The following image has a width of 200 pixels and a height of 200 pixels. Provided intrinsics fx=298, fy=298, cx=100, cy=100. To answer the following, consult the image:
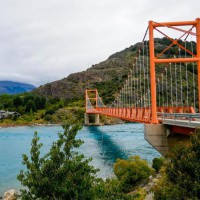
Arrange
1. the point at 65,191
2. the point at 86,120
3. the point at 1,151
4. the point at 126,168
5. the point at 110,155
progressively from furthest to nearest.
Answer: the point at 86,120
the point at 1,151
the point at 110,155
the point at 126,168
the point at 65,191

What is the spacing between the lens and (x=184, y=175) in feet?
30.9

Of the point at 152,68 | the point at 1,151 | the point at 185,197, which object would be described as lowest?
the point at 1,151

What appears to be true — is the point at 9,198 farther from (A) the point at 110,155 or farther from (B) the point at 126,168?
(A) the point at 110,155

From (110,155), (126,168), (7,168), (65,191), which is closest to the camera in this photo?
(65,191)

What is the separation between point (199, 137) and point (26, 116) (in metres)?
86.1

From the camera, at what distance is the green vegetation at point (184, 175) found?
30.1ft

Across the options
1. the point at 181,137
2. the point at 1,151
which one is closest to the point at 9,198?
the point at 181,137

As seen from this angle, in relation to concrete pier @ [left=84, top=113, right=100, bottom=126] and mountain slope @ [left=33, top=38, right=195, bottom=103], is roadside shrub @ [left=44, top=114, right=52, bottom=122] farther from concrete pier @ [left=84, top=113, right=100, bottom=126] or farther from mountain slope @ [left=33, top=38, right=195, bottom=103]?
mountain slope @ [left=33, top=38, right=195, bottom=103]

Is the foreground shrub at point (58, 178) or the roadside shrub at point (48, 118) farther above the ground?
the foreground shrub at point (58, 178)

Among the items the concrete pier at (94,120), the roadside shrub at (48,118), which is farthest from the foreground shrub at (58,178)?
the roadside shrub at (48,118)

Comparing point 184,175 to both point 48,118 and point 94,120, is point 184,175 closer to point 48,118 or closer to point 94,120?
point 94,120

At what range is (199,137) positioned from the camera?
9.89 meters

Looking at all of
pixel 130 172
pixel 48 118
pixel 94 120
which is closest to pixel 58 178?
pixel 130 172

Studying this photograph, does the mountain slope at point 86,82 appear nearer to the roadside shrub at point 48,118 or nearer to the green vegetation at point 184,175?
the roadside shrub at point 48,118
